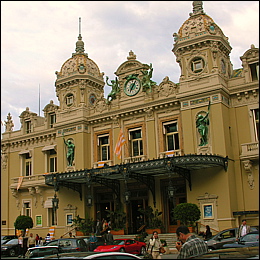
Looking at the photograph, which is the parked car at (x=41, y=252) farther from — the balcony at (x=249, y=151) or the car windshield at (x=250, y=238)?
the balcony at (x=249, y=151)

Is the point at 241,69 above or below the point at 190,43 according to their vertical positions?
below

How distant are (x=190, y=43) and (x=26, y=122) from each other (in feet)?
62.2

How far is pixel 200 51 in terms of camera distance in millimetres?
28719

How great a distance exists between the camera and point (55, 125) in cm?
3506

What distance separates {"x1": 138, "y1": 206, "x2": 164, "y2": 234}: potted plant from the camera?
89.5ft

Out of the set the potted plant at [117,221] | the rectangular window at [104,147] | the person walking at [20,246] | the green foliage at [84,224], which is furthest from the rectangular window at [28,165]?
the person walking at [20,246]

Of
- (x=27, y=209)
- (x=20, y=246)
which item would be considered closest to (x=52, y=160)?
(x=27, y=209)

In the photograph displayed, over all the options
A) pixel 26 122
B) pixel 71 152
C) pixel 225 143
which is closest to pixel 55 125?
pixel 71 152

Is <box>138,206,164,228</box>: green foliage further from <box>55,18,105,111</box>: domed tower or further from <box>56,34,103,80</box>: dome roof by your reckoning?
<box>56,34,103,80</box>: dome roof

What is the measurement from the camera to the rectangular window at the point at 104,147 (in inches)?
1281

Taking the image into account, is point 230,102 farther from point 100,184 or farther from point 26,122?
point 26,122

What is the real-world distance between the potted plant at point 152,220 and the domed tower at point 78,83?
35.8 feet

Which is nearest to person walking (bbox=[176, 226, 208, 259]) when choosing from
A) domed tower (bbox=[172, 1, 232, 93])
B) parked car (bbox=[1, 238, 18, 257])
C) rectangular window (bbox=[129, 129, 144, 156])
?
domed tower (bbox=[172, 1, 232, 93])

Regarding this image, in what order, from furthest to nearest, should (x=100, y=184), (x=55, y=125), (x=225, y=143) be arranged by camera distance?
(x=55, y=125), (x=100, y=184), (x=225, y=143)
